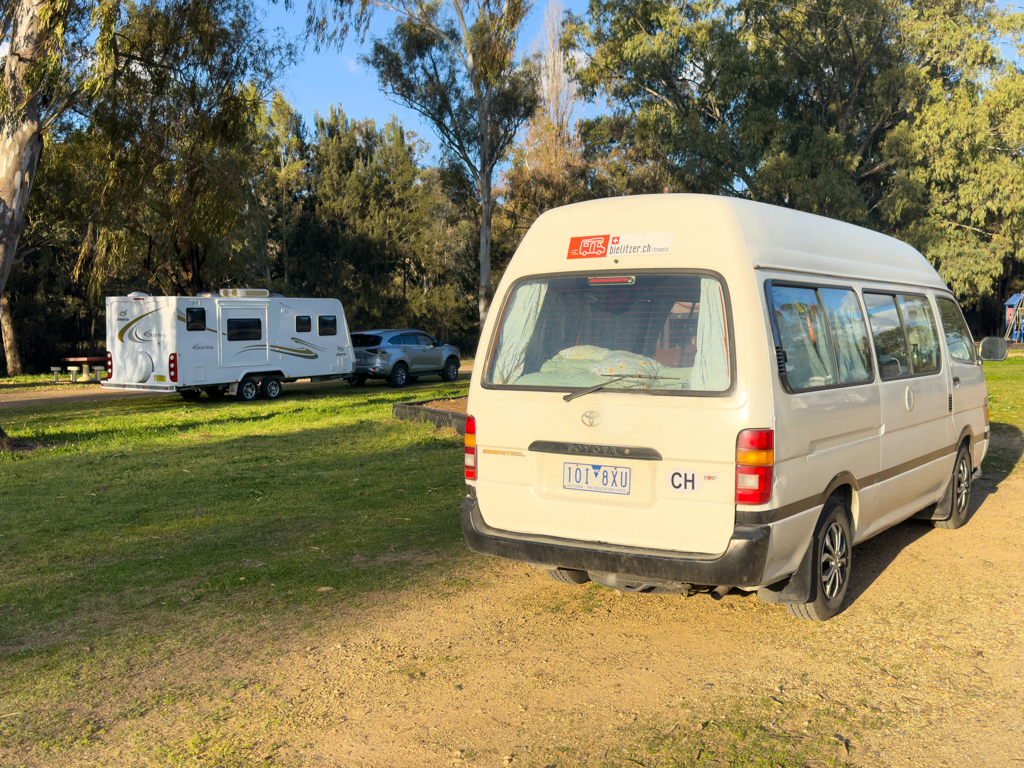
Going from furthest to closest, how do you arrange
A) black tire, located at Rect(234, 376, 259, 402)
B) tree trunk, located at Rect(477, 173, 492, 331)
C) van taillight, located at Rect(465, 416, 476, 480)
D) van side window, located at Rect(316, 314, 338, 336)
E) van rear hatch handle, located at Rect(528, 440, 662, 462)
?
van side window, located at Rect(316, 314, 338, 336)
tree trunk, located at Rect(477, 173, 492, 331)
black tire, located at Rect(234, 376, 259, 402)
van taillight, located at Rect(465, 416, 476, 480)
van rear hatch handle, located at Rect(528, 440, 662, 462)

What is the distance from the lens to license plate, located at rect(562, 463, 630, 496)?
Answer: 184 inches

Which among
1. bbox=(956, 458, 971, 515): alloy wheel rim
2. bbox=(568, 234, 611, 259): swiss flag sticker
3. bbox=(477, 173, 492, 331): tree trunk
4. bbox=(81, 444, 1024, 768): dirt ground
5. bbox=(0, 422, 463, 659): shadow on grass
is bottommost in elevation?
bbox=(0, 422, 463, 659): shadow on grass

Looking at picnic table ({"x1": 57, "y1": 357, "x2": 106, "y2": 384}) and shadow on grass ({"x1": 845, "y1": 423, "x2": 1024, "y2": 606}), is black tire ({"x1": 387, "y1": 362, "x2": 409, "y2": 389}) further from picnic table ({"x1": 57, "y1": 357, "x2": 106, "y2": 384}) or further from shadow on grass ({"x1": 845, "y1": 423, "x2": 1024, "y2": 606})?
shadow on grass ({"x1": 845, "y1": 423, "x2": 1024, "y2": 606})

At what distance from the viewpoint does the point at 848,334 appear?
550cm

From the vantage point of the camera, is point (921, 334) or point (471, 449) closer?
point (471, 449)

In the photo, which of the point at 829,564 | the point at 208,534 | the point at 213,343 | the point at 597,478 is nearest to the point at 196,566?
the point at 208,534

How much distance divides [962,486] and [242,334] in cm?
1672

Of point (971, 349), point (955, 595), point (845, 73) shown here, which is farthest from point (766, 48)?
point (955, 595)

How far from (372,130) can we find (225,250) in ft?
32.9

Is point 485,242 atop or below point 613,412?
atop

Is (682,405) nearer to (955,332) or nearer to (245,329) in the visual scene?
(955,332)

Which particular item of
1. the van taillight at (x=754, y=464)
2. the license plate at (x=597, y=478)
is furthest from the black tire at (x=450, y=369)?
the van taillight at (x=754, y=464)

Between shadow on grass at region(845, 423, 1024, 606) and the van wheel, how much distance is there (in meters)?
0.35

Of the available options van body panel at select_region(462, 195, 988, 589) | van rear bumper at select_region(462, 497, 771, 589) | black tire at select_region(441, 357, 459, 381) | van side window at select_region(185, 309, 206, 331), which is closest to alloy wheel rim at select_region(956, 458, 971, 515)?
van body panel at select_region(462, 195, 988, 589)
